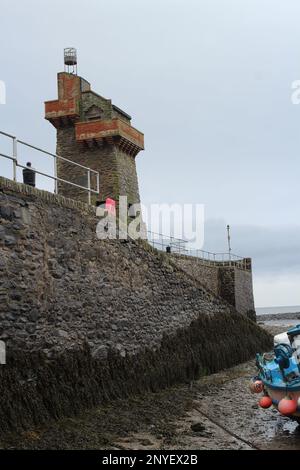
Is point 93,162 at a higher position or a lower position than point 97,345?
higher

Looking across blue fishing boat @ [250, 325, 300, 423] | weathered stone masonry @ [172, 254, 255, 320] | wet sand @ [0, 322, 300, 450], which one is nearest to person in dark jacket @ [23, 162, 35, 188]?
wet sand @ [0, 322, 300, 450]

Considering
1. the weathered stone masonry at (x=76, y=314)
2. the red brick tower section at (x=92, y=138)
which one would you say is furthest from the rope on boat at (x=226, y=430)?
the red brick tower section at (x=92, y=138)

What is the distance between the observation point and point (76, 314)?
34.0ft

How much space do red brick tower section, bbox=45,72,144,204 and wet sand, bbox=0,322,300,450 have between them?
38.0 feet

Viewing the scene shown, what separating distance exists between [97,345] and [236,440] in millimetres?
3294

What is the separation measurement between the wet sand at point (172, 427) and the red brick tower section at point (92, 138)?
11.6 m

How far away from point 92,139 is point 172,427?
15.0 m

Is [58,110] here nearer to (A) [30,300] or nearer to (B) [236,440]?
A: (A) [30,300]

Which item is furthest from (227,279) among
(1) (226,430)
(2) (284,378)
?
(2) (284,378)

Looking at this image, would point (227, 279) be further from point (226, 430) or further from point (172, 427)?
point (172, 427)

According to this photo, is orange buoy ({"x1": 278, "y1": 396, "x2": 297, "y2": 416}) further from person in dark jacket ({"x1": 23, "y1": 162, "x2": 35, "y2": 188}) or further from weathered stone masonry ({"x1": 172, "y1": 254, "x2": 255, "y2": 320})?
weathered stone masonry ({"x1": 172, "y1": 254, "x2": 255, "y2": 320})

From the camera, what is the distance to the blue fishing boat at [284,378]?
866cm
